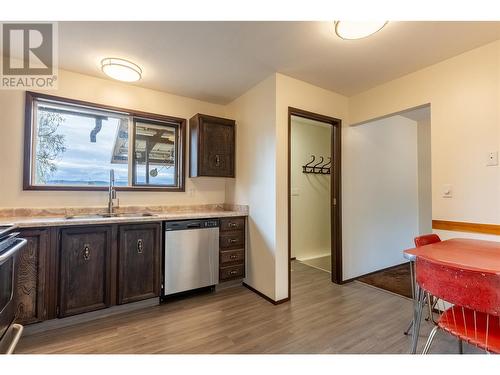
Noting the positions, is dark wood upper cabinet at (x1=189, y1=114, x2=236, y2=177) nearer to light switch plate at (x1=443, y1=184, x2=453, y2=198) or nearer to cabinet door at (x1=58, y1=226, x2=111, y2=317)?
cabinet door at (x1=58, y1=226, x2=111, y2=317)

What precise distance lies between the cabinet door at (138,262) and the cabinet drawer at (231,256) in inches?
28.2

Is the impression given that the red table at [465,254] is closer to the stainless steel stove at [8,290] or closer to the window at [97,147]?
the stainless steel stove at [8,290]

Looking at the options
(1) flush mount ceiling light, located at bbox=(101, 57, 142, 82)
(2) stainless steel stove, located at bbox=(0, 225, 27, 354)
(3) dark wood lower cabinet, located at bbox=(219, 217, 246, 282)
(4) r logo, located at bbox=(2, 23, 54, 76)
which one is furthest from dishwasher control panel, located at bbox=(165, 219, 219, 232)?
(4) r logo, located at bbox=(2, 23, 54, 76)

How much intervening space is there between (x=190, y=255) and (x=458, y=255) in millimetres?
2232

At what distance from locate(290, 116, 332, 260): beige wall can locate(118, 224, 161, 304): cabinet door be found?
2370 millimetres

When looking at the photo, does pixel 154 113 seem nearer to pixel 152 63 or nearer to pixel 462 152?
pixel 152 63

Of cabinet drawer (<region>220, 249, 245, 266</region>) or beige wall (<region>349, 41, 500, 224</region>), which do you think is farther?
cabinet drawer (<region>220, 249, 245, 266</region>)

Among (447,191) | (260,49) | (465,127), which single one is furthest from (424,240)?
(260,49)

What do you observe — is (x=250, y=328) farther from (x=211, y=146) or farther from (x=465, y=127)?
(x=465, y=127)

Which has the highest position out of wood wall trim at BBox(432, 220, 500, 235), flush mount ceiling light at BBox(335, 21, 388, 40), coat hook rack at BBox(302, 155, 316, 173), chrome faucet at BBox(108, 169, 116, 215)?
flush mount ceiling light at BBox(335, 21, 388, 40)

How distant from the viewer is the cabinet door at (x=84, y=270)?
1.92m

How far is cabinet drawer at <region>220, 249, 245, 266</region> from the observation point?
2719mm

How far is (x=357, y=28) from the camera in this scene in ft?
5.24
